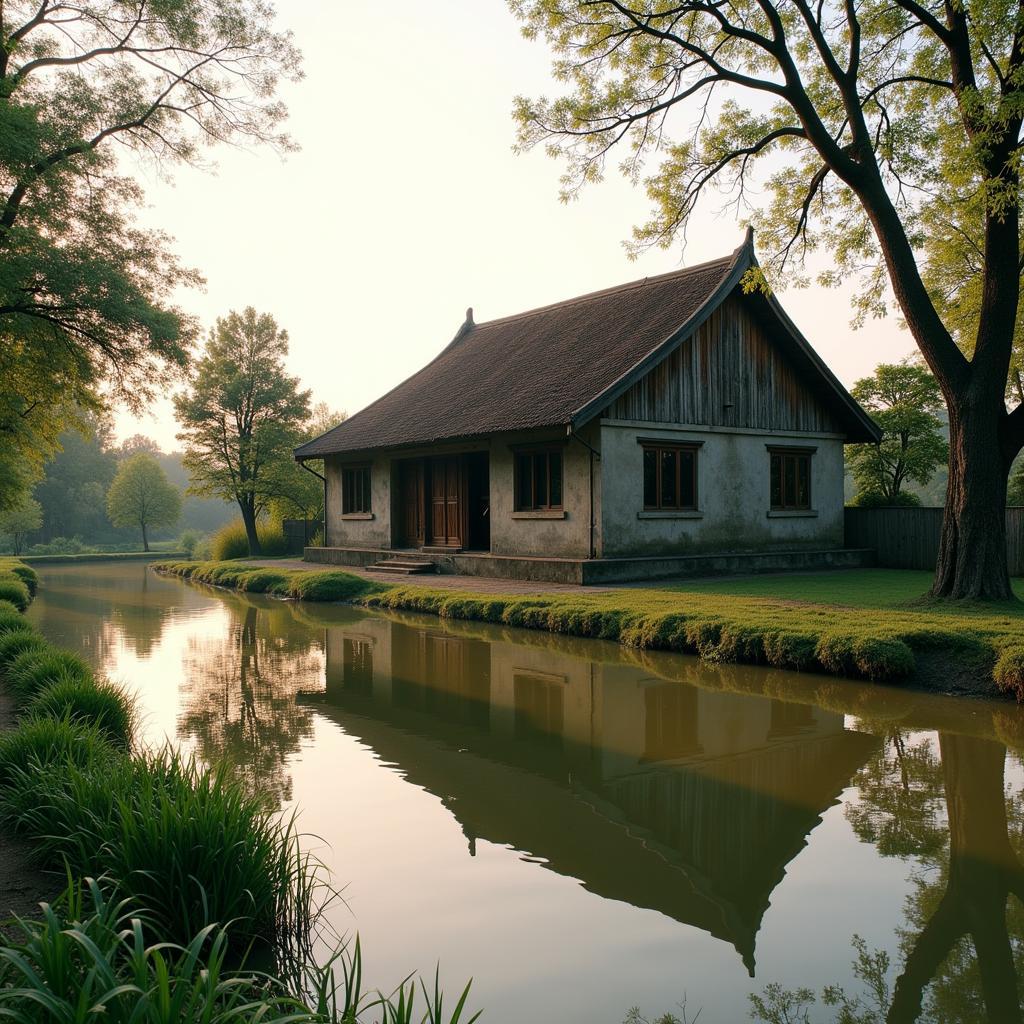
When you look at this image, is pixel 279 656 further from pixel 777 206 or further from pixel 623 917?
pixel 777 206

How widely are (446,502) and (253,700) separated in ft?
47.2

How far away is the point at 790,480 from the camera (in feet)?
75.0

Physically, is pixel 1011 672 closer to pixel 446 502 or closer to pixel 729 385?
pixel 729 385

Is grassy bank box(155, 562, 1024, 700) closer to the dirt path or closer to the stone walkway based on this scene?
the stone walkway

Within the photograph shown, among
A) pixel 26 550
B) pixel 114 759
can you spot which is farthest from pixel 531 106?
pixel 26 550

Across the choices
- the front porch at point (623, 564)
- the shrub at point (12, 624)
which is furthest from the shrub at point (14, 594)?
the front porch at point (623, 564)

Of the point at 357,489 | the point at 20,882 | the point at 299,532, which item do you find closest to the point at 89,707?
the point at 20,882

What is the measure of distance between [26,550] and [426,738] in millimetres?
60692

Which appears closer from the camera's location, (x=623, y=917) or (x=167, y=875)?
(x=167, y=875)

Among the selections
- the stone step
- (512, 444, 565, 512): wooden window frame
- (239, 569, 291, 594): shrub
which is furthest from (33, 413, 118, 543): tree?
(512, 444, 565, 512): wooden window frame

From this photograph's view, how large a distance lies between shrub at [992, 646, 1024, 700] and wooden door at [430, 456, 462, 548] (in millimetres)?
15259

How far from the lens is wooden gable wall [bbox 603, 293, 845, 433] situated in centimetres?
1972

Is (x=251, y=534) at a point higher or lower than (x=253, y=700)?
higher

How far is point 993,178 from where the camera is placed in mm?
13383
